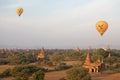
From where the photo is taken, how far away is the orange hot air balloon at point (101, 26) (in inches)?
1351

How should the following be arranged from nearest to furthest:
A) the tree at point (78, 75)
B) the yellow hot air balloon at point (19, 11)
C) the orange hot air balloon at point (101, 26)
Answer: the tree at point (78, 75) → the orange hot air balloon at point (101, 26) → the yellow hot air balloon at point (19, 11)

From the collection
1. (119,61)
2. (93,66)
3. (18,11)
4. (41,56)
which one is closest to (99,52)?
(119,61)

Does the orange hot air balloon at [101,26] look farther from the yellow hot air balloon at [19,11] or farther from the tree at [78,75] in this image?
the yellow hot air balloon at [19,11]

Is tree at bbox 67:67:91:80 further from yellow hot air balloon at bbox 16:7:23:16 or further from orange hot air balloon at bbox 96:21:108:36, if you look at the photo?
yellow hot air balloon at bbox 16:7:23:16

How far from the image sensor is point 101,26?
34406 mm

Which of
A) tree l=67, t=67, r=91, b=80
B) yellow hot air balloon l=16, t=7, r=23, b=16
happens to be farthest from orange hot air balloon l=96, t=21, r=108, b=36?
yellow hot air balloon l=16, t=7, r=23, b=16

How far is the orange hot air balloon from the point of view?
34312 millimetres

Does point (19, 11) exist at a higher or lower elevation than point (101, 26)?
higher

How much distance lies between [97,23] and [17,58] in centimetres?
2838

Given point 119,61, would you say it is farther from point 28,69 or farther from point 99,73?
point 28,69

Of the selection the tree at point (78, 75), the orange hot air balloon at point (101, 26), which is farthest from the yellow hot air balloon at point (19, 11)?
the tree at point (78, 75)

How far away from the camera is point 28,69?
37.0 m

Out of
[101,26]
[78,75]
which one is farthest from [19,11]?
[78,75]

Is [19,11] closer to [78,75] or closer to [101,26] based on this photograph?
[101,26]
